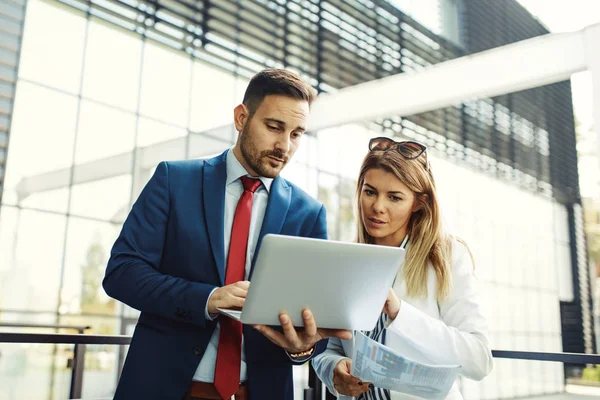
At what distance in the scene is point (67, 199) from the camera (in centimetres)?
852

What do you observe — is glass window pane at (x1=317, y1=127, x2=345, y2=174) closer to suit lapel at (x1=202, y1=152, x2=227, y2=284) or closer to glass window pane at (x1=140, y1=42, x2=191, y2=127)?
glass window pane at (x1=140, y1=42, x2=191, y2=127)

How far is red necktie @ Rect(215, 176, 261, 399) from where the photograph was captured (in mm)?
1512

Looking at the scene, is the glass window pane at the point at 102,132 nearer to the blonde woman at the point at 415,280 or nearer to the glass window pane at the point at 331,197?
the glass window pane at the point at 331,197

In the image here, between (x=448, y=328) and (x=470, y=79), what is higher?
(x=470, y=79)

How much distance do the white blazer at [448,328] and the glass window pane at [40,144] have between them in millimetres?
7313

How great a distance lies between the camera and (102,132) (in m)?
8.88

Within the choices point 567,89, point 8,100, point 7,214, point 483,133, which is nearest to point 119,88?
point 8,100

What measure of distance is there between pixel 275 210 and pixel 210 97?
886cm

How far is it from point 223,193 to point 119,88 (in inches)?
314

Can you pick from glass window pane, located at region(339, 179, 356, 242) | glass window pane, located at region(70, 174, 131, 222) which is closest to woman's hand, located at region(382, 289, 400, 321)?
glass window pane, located at region(70, 174, 131, 222)

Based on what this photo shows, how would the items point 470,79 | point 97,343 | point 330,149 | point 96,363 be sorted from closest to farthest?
point 97,343
point 470,79
point 96,363
point 330,149

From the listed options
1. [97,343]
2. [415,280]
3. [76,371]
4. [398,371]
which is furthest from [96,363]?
[398,371]

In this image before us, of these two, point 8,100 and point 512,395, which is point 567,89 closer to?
point 512,395

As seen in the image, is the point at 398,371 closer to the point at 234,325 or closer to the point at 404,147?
the point at 234,325
